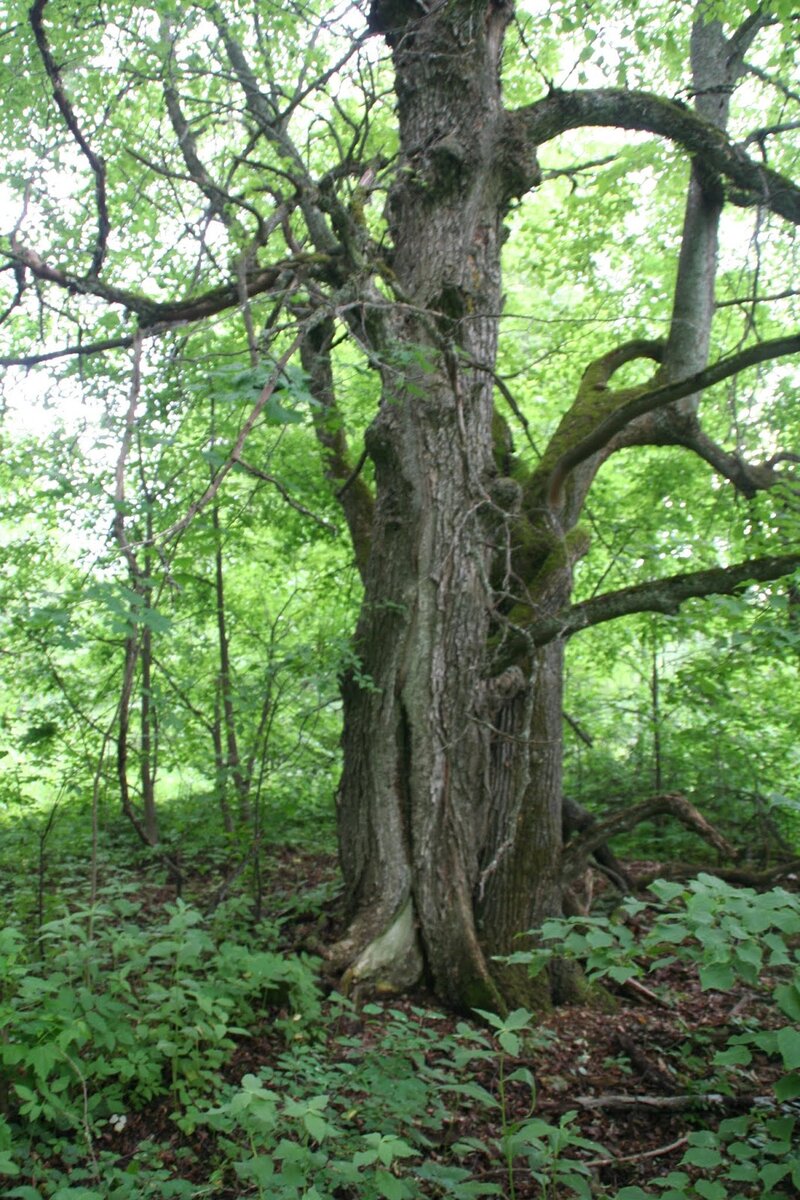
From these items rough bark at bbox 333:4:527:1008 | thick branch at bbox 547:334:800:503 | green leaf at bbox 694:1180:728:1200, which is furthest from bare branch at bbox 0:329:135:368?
green leaf at bbox 694:1180:728:1200

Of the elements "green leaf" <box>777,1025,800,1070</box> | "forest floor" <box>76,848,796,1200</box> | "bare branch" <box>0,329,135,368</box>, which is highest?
"bare branch" <box>0,329,135,368</box>

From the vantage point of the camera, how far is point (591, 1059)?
4.23 m

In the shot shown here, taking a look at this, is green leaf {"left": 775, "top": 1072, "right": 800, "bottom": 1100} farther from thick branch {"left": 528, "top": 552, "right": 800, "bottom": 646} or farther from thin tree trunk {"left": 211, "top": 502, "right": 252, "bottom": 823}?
thin tree trunk {"left": 211, "top": 502, "right": 252, "bottom": 823}

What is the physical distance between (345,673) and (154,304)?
2.35m

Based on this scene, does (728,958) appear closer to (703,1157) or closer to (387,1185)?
(703,1157)

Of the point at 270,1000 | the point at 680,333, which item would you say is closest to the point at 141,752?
the point at 270,1000

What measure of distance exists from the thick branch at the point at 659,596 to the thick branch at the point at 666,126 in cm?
264

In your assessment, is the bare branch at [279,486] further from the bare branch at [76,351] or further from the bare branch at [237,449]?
the bare branch at [76,351]

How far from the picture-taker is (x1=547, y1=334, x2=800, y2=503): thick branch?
4152mm

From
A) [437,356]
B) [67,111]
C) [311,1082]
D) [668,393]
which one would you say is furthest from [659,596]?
[67,111]

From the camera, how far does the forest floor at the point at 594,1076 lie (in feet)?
10.6

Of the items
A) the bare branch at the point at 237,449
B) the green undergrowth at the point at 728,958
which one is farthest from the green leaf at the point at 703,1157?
the bare branch at the point at 237,449

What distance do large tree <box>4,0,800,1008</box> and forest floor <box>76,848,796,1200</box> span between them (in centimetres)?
42

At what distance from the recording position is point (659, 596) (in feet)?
15.9
